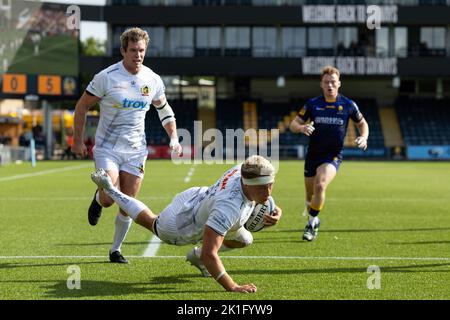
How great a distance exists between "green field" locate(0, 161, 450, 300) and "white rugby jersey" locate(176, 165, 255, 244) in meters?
0.50

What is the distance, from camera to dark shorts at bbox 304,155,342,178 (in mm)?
10930

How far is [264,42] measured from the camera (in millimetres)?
52750

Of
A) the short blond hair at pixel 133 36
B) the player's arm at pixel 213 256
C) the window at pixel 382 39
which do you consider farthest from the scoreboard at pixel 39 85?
the player's arm at pixel 213 256

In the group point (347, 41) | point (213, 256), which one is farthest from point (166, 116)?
point (347, 41)

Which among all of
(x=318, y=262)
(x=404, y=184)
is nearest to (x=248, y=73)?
(x=404, y=184)

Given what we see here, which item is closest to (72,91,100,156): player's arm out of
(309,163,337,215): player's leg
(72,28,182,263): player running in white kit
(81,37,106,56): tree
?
(72,28,182,263): player running in white kit

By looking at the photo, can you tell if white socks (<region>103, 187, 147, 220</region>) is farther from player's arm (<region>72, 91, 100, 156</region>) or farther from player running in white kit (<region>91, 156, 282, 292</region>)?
player's arm (<region>72, 91, 100, 156</region>)

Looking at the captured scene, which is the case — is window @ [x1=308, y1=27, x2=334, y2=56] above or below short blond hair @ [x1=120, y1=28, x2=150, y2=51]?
above

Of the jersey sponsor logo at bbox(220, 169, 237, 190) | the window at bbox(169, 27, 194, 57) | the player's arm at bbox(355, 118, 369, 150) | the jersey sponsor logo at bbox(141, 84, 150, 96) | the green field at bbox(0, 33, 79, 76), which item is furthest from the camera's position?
the window at bbox(169, 27, 194, 57)

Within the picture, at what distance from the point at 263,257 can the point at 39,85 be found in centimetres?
3414

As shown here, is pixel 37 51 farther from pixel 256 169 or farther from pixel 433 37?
pixel 256 169

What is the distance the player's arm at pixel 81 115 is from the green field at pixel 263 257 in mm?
1210

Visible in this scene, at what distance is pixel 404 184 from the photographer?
22625mm
